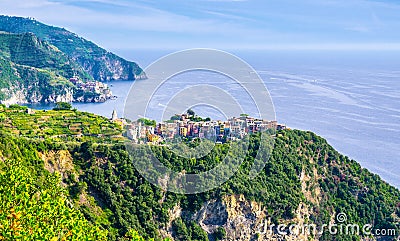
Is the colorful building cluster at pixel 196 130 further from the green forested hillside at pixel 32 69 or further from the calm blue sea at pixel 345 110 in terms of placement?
the green forested hillside at pixel 32 69

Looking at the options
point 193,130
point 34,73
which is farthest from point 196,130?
point 34,73

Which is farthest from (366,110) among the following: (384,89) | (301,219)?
(301,219)

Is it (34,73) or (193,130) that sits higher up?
(34,73)

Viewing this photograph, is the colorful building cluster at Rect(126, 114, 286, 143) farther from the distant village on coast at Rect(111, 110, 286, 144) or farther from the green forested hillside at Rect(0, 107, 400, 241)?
the green forested hillside at Rect(0, 107, 400, 241)

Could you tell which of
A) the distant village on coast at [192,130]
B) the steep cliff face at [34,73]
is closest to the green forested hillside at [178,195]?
the distant village on coast at [192,130]

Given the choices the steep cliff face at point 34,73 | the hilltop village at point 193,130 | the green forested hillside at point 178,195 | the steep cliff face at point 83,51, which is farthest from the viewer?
the steep cliff face at point 83,51

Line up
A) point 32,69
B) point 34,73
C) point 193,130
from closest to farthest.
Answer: point 193,130, point 34,73, point 32,69

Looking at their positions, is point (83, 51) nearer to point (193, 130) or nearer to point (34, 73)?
point (34, 73)
